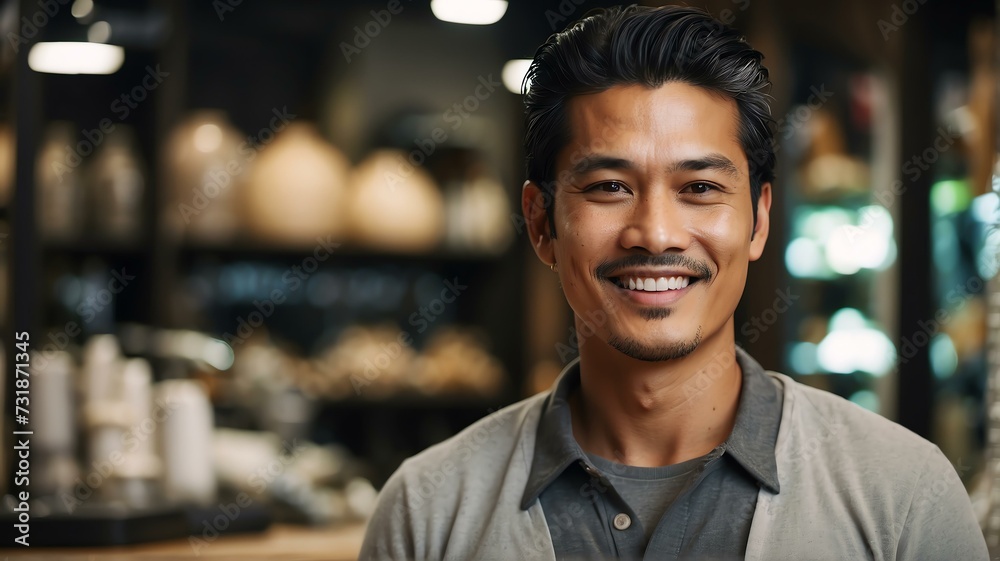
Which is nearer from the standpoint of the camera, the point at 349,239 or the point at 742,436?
the point at 742,436

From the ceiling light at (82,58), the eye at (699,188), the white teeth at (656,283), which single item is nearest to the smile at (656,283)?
the white teeth at (656,283)

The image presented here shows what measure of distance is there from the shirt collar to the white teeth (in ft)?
0.65

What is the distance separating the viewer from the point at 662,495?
4.05ft

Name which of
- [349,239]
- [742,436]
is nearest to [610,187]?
[742,436]

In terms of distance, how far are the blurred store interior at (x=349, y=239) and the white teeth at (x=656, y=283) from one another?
1.38m

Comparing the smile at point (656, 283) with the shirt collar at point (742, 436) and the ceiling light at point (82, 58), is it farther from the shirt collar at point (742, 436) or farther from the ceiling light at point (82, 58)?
the ceiling light at point (82, 58)

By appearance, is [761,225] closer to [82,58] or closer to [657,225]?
[657,225]

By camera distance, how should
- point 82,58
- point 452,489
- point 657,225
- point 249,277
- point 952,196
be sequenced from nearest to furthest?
point 657,225, point 452,489, point 952,196, point 82,58, point 249,277

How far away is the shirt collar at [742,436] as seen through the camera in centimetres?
121

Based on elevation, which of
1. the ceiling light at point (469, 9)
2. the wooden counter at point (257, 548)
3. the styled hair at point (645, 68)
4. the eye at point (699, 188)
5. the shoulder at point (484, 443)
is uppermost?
the ceiling light at point (469, 9)

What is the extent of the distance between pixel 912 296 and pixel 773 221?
1.45 feet

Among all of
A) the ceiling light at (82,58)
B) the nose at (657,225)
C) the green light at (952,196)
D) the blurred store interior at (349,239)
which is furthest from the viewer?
the ceiling light at (82,58)

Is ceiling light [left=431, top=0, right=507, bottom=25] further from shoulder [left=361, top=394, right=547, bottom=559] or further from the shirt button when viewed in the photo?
the shirt button

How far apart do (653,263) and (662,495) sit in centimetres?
29
